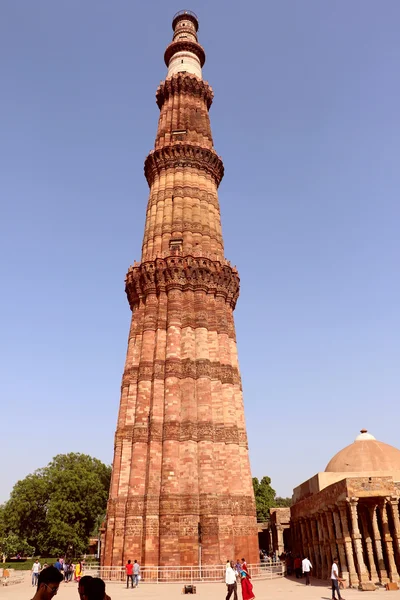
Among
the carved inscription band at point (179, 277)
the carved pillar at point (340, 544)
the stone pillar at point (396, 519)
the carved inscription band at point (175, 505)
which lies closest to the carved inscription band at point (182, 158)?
the carved inscription band at point (179, 277)

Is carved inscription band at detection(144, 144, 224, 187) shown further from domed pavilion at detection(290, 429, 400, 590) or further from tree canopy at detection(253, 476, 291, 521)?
tree canopy at detection(253, 476, 291, 521)

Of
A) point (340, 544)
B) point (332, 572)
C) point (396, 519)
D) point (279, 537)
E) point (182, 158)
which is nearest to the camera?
point (332, 572)

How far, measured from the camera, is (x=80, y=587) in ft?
15.0

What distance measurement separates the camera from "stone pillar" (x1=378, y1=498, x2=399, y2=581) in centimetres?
1828

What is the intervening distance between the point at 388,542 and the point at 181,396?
1225 centimetres

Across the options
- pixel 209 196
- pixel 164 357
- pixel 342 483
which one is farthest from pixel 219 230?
pixel 342 483

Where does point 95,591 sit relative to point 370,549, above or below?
below

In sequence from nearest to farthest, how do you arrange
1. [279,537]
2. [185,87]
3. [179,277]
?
[179,277] → [279,537] → [185,87]

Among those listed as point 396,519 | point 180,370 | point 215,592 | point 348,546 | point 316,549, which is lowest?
point 215,592

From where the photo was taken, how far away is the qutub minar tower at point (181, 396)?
2314cm

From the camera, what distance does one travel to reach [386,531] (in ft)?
62.5

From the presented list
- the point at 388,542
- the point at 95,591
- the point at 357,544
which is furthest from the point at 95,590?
the point at 388,542

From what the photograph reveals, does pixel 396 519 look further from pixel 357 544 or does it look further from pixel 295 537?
pixel 295 537

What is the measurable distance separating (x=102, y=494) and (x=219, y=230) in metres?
31.7
